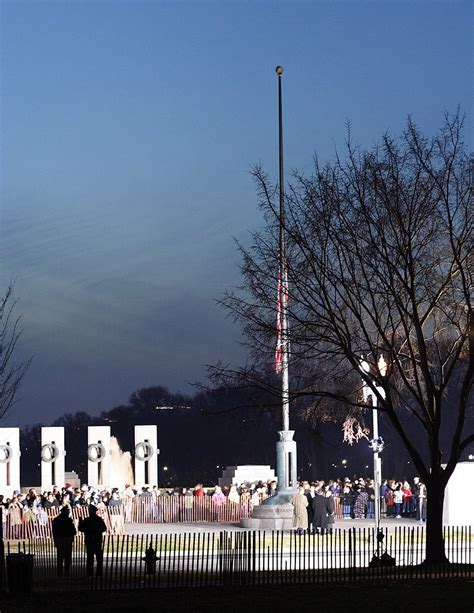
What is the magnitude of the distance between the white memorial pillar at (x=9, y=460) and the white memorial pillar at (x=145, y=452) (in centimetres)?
522

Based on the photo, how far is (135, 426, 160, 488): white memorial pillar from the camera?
56.6 metres

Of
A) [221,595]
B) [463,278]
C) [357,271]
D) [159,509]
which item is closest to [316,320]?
[357,271]

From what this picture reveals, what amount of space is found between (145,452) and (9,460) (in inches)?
235

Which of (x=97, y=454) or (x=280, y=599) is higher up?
(x=97, y=454)

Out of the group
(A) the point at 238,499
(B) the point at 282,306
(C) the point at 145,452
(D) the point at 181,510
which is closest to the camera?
(B) the point at 282,306

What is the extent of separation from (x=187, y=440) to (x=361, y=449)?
17.9 metres

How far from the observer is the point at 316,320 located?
2709 cm

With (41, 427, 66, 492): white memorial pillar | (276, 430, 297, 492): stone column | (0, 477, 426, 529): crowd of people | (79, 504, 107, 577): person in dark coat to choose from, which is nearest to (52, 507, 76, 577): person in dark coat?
(79, 504, 107, 577): person in dark coat

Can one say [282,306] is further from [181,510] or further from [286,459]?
[181,510]

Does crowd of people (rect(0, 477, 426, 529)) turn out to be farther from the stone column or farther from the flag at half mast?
the flag at half mast

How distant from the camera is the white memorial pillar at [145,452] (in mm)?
56594

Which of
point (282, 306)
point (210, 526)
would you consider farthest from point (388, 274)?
point (210, 526)

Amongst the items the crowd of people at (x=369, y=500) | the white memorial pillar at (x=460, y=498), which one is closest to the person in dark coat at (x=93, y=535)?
the crowd of people at (x=369, y=500)

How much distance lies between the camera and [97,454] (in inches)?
2221
